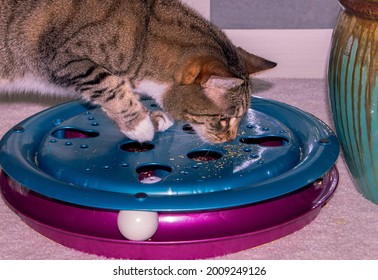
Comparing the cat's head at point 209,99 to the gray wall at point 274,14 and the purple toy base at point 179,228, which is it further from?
the gray wall at point 274,14

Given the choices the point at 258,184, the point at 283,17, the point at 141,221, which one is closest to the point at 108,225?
the point at 141,221

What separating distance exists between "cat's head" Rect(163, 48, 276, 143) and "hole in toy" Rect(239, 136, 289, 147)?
9cm

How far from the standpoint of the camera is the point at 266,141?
6.79 feet

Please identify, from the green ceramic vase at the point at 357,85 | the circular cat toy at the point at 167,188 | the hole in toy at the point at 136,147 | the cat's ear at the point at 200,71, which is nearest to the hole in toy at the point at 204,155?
the circular cat toy at the point at 167,188

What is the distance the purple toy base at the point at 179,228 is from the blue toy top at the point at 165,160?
6 cm

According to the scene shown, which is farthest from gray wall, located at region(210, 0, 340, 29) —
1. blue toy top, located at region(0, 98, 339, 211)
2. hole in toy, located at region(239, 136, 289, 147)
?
hole in toy, located at region(239, 136, 289, 147)

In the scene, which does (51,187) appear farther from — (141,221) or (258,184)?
(258,184)

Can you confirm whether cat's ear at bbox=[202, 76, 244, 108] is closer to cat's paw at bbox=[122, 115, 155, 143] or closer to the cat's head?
the cat's head

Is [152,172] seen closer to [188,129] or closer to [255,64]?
[188,129]

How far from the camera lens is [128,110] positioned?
75.9 inches

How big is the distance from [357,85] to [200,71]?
390 millimetres

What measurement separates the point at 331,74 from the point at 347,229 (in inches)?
15.9

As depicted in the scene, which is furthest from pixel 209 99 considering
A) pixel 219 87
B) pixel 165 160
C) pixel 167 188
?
pixel 167 188

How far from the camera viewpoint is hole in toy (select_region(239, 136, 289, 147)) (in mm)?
1989
